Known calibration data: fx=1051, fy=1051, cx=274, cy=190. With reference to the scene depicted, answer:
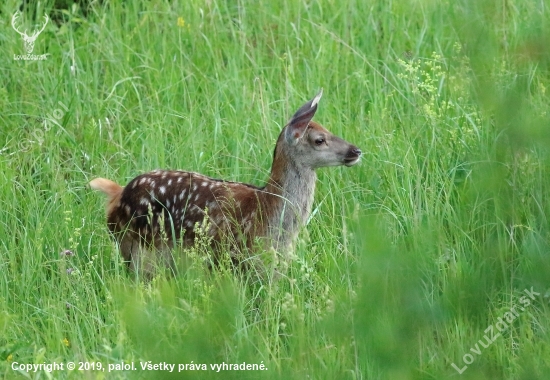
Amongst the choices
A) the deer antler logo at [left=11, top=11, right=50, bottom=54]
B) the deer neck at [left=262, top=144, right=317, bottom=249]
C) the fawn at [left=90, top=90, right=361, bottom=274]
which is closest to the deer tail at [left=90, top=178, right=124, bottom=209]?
the fawn at [left=90, top=90, right=361, bottom=274]

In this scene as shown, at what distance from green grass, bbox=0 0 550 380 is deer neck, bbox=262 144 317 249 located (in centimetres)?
16

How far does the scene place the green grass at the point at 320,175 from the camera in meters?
2.42

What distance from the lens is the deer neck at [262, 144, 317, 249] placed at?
5.50m

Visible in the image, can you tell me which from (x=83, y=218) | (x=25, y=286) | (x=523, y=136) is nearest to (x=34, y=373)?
(x=25, y=286)

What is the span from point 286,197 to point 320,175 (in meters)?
0.62

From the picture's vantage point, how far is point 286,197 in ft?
18.3

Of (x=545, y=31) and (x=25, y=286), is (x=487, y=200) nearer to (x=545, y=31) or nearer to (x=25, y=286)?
(x=545, y=31)

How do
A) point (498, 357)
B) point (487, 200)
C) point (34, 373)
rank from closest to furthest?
point (487, 200), point (498, 357), point (34, 373)

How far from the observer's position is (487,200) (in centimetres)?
273

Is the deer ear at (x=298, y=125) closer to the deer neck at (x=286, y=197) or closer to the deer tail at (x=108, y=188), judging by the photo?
the deer neck at (x=286, y=197)

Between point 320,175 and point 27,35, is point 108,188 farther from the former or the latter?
point 27,35

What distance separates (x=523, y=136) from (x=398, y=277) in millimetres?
471

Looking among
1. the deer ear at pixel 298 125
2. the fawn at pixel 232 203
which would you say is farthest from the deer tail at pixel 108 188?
the deer ear at pixel 298 125

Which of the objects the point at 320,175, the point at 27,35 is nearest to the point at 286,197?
the point at 320,175
